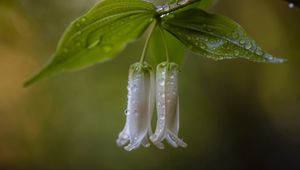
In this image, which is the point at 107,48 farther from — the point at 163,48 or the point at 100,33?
the point at 163,48

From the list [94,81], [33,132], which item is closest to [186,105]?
[94,81]

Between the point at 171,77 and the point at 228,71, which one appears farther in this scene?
the point at 228,71

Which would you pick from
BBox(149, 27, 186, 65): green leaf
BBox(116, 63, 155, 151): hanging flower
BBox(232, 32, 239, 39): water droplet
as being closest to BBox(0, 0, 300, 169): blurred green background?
BBox(149, 27, 186, 65): green leaf

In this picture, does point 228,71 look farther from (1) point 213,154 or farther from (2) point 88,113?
(2) point 88,113

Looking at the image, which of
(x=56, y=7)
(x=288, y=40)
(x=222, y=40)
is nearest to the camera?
(x=222, y=40)

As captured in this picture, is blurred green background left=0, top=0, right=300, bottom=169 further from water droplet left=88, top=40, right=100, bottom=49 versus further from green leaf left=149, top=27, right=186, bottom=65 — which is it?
water droplet left=88, top=40, right=100, bottom=49

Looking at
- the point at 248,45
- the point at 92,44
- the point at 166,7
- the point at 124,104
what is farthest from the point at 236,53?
the point at 124,104
